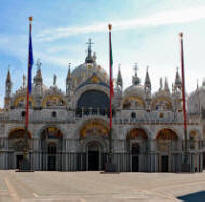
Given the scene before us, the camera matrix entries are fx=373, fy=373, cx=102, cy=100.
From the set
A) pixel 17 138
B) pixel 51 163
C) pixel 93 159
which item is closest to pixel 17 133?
pixel 17 138

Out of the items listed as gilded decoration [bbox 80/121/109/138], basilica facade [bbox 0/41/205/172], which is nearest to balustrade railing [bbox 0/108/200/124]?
basilica facade [bbox 0/41/205/172]

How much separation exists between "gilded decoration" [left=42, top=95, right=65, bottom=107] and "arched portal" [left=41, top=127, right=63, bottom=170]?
293 inches

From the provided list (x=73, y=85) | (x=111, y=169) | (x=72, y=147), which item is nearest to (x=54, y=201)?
(x=111, y=169)

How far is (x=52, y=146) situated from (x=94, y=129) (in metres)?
6.56

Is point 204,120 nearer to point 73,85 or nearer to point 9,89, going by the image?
point 73,85

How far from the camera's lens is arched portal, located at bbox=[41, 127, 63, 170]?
52.8 metres

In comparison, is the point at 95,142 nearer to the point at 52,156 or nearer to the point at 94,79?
the point at 52,156

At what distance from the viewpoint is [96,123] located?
53094 millimetres

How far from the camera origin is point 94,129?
174 feet

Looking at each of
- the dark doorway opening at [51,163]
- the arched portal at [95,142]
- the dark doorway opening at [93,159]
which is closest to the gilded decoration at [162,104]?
the arched portal at [95,142]

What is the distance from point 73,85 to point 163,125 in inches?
653

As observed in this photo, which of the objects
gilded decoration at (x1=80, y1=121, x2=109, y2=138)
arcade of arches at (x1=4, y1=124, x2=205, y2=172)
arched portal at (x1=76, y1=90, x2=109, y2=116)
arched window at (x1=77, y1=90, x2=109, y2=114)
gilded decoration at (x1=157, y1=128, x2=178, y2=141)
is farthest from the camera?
arched window at (x1=77, y1=90, x2=109, y2=114)

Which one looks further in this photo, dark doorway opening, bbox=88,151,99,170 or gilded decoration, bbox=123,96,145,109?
gilded decoration, bbox=123,96,145,109

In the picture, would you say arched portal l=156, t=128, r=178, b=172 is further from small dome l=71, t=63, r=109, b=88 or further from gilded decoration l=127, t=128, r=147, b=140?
small dome l=71, t=63, r=109, b=88
